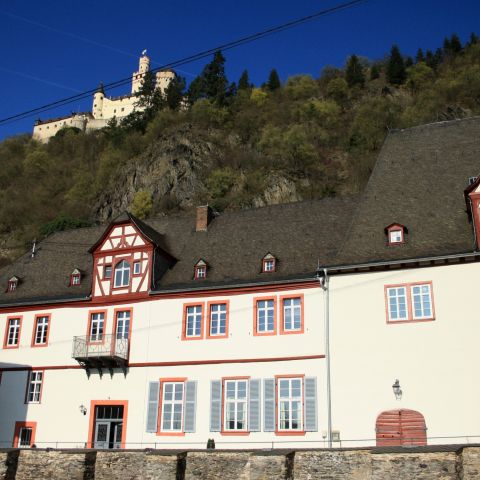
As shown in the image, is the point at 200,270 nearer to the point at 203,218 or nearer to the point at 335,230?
the point at 203,218

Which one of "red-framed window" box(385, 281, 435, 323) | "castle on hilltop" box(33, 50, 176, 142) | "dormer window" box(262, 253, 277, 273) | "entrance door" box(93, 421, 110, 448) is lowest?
"entrance door" box(93, 421, 110, 448)

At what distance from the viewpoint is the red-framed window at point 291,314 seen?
23.6 metres

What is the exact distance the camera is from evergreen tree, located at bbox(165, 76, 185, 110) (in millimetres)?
86750

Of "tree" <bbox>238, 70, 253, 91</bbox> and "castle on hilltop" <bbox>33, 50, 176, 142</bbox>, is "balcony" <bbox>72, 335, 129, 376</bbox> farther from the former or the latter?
"castle on hilltop" <bbox>33, 50, 176, 142</bbox>

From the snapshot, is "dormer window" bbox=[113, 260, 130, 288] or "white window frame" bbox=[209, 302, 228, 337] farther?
"dormer window" bbox=[113, 260, 130, 288]

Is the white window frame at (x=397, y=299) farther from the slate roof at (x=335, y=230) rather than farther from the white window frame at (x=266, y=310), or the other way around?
the white window frame at (x=266, y=310)

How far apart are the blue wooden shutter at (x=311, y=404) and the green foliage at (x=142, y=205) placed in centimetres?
3945

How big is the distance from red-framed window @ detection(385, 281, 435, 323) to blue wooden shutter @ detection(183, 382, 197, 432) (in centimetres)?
787

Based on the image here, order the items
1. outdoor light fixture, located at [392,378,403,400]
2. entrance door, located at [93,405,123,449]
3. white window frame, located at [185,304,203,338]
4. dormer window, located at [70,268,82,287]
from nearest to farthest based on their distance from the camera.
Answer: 1. outdoor light fixture, located at [392,378,403,400]
2. entrance door, located at [93,405,123,449]
3. white window frame, located at [185,304,203,338]
4. dormer window, located at [70,268,82,287]

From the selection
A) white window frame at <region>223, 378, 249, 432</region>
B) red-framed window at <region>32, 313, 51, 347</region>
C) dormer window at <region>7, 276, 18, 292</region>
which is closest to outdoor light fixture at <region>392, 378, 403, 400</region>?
white window frame at <region>223, 378, 249, 432</region>

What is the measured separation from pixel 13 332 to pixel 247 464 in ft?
53.2

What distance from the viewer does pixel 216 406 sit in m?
23.6

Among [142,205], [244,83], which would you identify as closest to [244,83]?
[244,83]

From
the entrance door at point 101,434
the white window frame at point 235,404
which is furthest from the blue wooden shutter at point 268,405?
the entrance door at point 101,434
